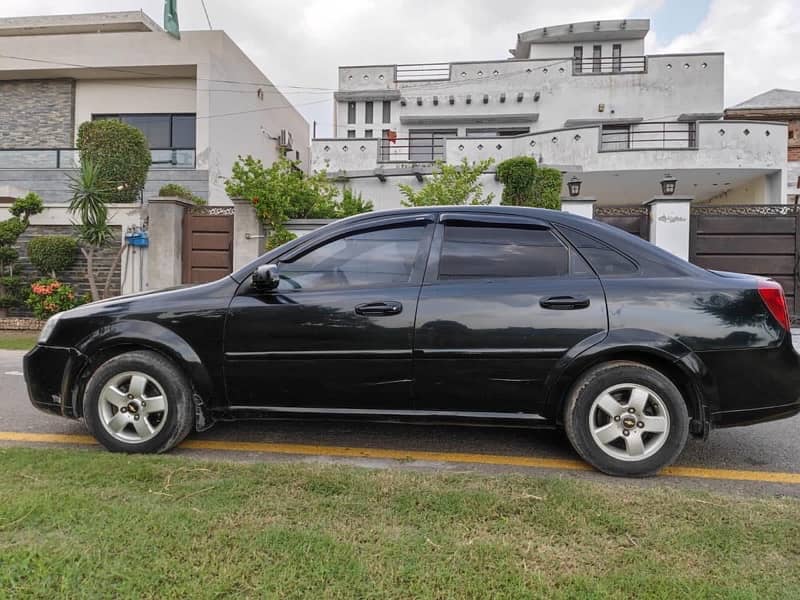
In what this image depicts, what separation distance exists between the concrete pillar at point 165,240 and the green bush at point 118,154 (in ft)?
8.27

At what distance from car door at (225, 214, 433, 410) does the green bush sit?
33.9ft

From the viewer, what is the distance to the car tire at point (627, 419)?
3.08 m

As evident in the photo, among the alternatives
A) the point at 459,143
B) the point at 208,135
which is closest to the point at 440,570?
the point at 459,143

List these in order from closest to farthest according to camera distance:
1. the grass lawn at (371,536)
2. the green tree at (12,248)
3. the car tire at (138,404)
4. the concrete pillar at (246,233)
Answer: the grass lawn at (371,536), the car tire at (138,404), the concrete pillar at (246,233), the green tree at (12,248)

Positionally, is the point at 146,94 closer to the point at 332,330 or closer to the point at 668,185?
the point at 668,185

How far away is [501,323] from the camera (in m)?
3.16

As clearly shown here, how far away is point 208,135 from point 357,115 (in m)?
7.72

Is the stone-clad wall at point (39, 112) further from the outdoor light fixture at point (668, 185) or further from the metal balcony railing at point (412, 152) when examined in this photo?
the outdoor light fixture at point (668, 185)

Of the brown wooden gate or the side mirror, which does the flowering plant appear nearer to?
the brown wooden gate

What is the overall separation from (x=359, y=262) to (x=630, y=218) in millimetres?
7926

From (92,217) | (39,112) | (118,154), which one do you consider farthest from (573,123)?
(39,112)

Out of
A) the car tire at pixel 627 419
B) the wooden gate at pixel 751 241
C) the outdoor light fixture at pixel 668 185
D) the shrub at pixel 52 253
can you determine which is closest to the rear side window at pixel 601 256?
the car tire at pixel 627 419

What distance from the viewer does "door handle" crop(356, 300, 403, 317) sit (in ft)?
10.6

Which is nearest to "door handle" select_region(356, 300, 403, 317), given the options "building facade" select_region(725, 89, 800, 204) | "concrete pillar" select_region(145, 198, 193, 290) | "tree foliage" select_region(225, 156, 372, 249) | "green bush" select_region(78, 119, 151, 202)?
"tree foliage" select_region(225, 156, 372, 249)
